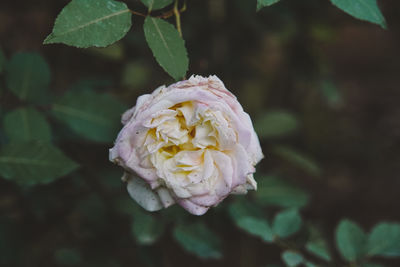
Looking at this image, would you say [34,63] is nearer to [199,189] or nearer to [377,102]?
[199,189]

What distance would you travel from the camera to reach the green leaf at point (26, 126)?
3.35ft

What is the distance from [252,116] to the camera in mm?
1854

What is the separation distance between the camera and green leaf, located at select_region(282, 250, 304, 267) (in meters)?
0.99

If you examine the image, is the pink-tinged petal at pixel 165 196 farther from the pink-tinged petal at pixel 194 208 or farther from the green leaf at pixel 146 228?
the green leaf at pixel 146 228

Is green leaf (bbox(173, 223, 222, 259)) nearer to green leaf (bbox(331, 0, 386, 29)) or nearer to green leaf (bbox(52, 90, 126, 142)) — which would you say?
green leaf (bbox(52, 90, 126, 142))

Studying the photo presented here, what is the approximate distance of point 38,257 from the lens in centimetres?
203

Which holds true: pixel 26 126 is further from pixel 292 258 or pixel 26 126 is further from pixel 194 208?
pixel 292 258

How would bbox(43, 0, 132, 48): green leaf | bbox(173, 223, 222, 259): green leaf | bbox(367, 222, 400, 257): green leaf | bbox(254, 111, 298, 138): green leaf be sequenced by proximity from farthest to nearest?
bbox(254, 111, 298, 138): green leaf < bbox(173, 223, 222, 259): green leaf < bbox(367, 222, 400, 257): green leaf < bbox(43, 0, 132, 48): green leaf

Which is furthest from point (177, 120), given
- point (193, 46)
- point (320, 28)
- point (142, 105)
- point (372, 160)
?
point (372, 160)

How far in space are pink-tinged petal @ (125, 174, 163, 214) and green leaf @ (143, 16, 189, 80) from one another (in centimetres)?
18

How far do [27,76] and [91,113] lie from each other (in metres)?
0.19

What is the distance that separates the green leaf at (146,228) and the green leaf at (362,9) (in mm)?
782

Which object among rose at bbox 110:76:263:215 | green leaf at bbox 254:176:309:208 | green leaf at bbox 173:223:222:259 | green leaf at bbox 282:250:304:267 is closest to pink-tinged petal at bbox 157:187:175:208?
rose at bbox 110:76:263:215

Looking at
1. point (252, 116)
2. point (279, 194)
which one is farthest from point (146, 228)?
point (252, 116)
